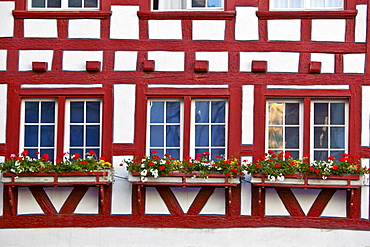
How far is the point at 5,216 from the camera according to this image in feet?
35.4

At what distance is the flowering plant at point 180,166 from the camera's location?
10344 mm

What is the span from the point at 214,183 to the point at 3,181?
3.25m

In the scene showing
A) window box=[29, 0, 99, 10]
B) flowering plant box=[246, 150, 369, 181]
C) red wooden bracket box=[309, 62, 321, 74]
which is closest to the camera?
flowering plant box=[246, 150, 369, 181]

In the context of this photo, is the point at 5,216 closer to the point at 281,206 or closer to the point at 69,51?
the point at 69,51

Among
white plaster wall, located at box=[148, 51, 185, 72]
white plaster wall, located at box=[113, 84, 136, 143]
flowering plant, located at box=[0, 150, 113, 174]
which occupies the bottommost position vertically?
flowering plant, located at box=[0, 150, 113, 174]

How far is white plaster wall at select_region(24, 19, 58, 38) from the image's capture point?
10969 millimetres

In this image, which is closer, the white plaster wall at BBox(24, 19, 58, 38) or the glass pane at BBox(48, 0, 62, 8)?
the white plaster wall at BBox(24, 19, 58, 38)

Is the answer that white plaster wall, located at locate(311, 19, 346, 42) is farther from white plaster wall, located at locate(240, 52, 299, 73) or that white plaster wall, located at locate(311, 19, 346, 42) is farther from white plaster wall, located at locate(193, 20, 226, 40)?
white plaster wall, located at locate(193, 20, 226, 40)

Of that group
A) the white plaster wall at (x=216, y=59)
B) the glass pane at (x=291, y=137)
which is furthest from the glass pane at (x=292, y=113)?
the white plaster wall at (x=216, y=59)

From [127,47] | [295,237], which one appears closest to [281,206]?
[295,237]

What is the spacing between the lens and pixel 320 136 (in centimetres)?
1093

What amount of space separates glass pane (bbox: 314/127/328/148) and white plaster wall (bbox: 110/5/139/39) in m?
3.27

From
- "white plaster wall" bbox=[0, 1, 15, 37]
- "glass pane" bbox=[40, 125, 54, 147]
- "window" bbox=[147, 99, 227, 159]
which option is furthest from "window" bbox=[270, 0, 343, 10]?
"white plaster wall" bbox=[0, 1, 15, 37]

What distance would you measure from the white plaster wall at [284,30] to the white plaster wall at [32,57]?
354 cm
